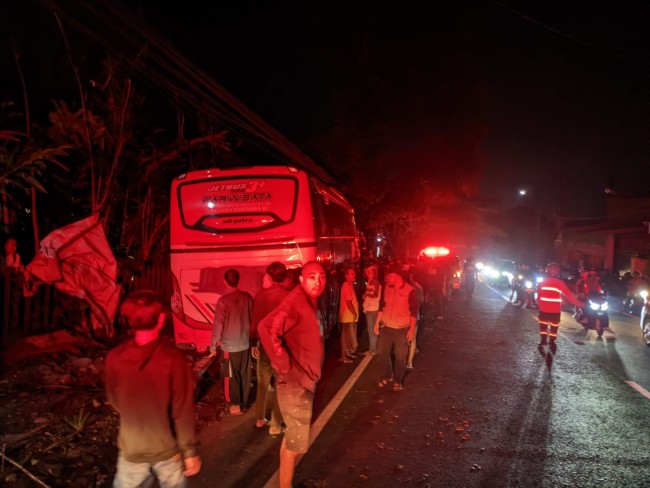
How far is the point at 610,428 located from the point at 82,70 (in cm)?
1269

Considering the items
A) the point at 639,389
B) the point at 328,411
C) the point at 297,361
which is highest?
the point at 297,361

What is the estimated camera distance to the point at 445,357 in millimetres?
9820

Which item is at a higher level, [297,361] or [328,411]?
[297,361]

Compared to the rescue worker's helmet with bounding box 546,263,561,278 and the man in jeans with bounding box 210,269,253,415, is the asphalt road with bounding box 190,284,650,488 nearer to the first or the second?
the man in jeans with bounding box 210,269,253,415

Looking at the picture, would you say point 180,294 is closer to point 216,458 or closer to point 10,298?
point 10,298

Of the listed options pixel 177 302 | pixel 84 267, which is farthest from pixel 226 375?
pixel 84 267

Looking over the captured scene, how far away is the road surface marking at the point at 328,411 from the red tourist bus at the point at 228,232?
211cm

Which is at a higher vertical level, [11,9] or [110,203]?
[11,9]

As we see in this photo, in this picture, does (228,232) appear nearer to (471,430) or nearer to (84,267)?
(84,267)

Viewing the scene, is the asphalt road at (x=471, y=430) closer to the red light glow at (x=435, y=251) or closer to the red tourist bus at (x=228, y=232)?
the red tourist bus at (x=228, y=232)

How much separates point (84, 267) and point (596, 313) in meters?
11.6

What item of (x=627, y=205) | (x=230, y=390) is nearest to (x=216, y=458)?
(x=230, y=390)

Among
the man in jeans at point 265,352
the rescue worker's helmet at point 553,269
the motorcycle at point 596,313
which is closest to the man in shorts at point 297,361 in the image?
the man in jeans at point 265,352

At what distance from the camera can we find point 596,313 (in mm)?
12438
